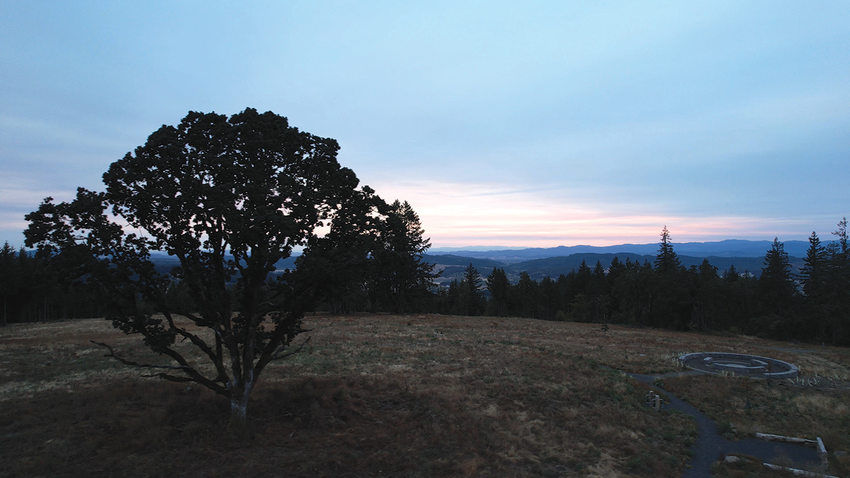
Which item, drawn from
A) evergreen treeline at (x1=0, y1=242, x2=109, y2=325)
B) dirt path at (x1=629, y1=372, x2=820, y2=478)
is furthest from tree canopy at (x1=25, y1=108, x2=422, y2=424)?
evergreen treeline at (x1=0, y1=242, x2=109, y2=325)

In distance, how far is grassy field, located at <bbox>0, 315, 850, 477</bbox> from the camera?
9.96 m

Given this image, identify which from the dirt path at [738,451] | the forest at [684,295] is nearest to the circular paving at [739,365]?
the dirt path at [738,451]

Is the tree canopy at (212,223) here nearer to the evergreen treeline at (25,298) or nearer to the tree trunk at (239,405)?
the tree trunk at (239,405)

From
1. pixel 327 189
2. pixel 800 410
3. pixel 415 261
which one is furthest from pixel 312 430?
pixel 415 261

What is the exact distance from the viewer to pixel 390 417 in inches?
523

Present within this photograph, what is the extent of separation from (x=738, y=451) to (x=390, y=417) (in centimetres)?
1161

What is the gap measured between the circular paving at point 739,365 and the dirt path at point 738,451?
38.7 feet

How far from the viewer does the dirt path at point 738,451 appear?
36.7 feet

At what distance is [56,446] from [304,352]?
1386 centimetres

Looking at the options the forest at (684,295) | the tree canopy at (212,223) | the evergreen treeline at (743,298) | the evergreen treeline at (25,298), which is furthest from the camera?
the evergreen treeline at (743,298)

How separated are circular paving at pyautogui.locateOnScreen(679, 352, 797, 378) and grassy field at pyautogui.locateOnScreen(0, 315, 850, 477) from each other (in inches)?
58.6

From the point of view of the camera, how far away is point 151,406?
1345 cm

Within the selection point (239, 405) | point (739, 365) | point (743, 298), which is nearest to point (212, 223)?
point (239, 405)

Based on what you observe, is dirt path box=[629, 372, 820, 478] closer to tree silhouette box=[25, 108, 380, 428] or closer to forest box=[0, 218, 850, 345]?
tree silhouette box=[25, 108, 380, 428]
